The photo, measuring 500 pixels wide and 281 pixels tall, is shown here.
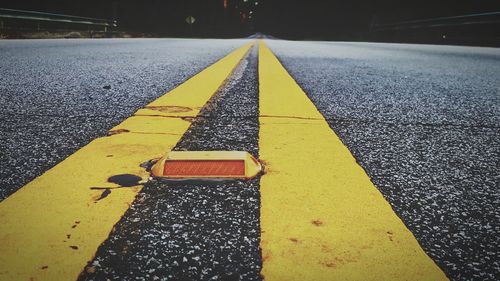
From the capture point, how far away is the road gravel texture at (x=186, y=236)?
0.64m

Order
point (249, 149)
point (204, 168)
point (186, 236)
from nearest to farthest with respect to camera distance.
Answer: point (186, 236) → point (204, 168) → point (249, 149)

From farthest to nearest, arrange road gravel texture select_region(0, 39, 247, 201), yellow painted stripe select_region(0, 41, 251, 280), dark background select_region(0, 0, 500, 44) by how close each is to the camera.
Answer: dark background select_region(0, 0, 500, 44) < road gravel texture select_region(0, 39, 247, 201) < yellow painted stripe select_region(0, 41, 251, 280)

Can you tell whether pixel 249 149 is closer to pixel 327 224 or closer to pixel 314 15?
pixel 327 224

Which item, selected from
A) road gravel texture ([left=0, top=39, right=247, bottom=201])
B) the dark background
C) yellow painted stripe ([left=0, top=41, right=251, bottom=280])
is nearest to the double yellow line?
yellow painted stripe ([left=0, top=41, right=251, bottom=280])

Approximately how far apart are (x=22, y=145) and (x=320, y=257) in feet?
3.34

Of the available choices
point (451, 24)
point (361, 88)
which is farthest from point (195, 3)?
point (361, 88)

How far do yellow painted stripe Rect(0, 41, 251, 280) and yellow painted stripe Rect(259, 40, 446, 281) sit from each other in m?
0.31

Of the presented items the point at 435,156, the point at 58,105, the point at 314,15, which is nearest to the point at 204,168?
the point at 435,156

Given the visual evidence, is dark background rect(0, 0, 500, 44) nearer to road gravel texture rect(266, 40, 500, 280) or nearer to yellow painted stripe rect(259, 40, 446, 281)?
road gravel texture rect(266, 40, 500, 280)

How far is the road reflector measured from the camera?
98cm

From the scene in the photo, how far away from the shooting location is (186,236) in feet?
2.42

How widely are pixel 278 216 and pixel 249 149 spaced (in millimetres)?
474

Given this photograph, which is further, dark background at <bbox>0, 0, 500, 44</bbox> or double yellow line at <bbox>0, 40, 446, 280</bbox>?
dark background at <bbox>0, 0, 500, 44</bbox>

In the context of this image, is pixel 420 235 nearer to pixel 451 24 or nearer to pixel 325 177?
pixel 325 177
